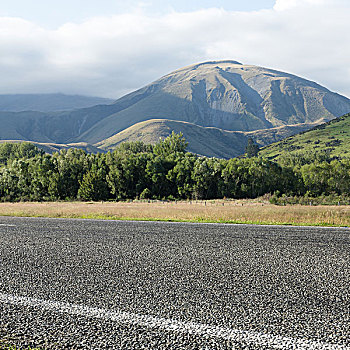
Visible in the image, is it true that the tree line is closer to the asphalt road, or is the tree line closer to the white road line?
the asphalt road

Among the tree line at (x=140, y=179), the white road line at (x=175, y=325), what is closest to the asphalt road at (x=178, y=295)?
the white road line at (x=175, y=325)

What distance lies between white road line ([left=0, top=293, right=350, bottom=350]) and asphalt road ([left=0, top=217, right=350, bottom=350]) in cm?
1

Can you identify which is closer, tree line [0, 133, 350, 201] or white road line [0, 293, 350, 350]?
white road line [0, 293, 350, 350]

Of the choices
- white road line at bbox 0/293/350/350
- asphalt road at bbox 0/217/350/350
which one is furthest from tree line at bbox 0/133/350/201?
white road line at bbox 0/293/350/350

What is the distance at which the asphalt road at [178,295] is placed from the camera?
4.45m

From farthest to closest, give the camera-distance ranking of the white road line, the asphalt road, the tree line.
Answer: the tree line, the asphalt road, the white road line

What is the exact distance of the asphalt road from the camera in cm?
445

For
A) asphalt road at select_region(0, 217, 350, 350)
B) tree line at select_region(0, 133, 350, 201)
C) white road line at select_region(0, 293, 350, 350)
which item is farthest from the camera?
tree line at select_region(0, 133, 350, 201)

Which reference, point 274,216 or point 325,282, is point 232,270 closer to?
point 325,282

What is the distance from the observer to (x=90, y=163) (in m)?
86.5

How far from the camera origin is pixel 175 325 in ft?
15.6

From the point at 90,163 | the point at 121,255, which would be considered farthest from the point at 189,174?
the point at 121,255

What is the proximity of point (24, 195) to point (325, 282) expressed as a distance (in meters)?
85.1

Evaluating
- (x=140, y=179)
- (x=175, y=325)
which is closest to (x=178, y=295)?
(x=175, y=325)
